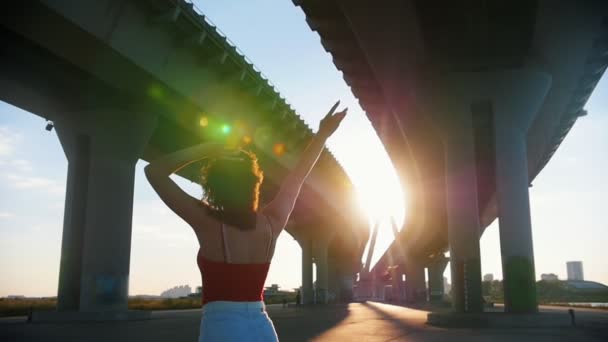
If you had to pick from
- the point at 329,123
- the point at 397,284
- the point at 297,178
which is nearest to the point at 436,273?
the point at 397,284

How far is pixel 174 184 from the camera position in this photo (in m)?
2.98

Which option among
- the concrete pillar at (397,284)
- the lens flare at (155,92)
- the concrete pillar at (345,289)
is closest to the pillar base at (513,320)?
the lens flare at (155,92)

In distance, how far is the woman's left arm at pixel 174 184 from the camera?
2.91 meters

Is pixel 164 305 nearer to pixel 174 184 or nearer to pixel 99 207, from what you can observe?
pixel 99 207

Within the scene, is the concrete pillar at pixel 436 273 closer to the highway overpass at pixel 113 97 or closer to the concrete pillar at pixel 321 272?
the concrete pillar at pixel 321 272

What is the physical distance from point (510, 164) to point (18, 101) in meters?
20.8

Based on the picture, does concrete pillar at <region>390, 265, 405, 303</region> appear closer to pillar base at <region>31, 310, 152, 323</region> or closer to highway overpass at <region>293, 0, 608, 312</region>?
highway overpass at <region>293, 0, 608, 312</region>

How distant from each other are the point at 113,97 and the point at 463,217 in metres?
15.5

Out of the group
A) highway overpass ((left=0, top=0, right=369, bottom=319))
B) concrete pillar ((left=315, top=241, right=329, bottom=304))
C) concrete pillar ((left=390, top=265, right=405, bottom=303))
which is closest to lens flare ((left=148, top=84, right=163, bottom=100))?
highway overpass ((left=0, top=0, right=369, bottom=319))

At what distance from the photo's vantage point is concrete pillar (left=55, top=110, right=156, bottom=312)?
25.9 m

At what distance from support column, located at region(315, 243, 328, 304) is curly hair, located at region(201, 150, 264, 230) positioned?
6958 cm

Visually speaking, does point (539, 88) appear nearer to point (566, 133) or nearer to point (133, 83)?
point (133, 83)

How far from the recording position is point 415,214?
5575 centimetres

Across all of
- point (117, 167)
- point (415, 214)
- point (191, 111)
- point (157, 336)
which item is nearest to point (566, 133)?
point (415, 214)
